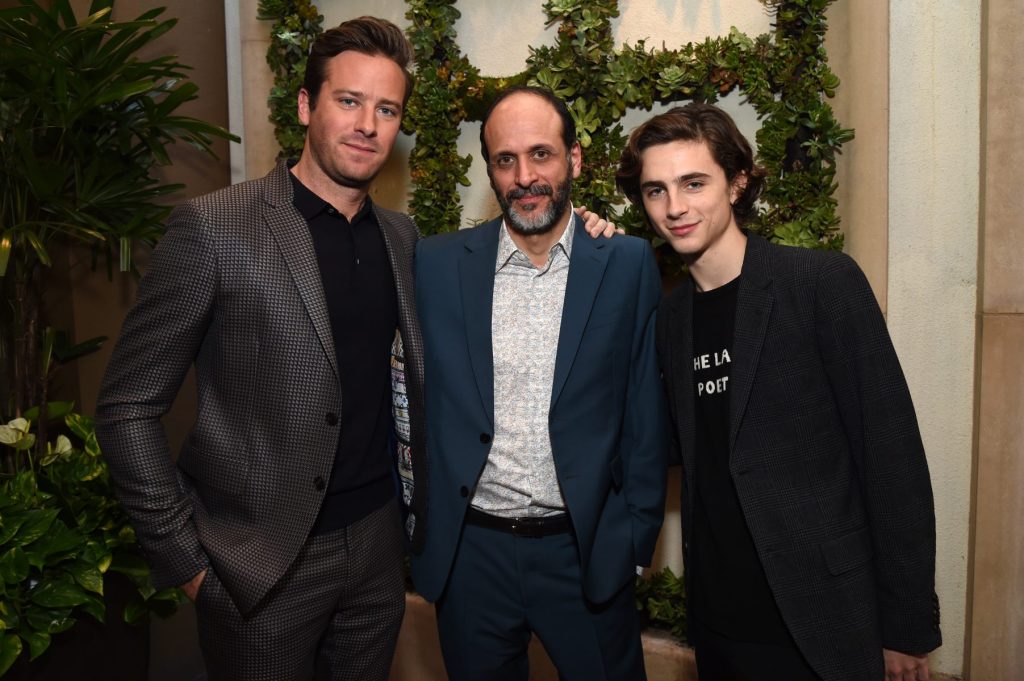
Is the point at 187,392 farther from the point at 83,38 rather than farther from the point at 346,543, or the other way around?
the point at 346,543

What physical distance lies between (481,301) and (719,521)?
79 cm

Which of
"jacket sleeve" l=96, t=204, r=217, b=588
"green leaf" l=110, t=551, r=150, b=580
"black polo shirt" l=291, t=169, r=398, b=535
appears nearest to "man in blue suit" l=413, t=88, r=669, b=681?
"black polo shirt" l=291, t=169, r=398, b=535

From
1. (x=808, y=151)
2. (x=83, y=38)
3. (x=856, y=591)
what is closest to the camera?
(x=856, y=591)

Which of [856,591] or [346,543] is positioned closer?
[856,591]

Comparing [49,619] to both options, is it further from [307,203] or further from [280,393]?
[307,203]

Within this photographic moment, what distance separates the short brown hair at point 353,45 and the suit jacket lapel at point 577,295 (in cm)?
60

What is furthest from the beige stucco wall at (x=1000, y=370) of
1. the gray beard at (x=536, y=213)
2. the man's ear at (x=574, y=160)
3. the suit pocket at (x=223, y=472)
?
the suit pocket at (x=223, y=472)

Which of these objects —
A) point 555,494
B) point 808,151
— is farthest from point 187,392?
point 808,151

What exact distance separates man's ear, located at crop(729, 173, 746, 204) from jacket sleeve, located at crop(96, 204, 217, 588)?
1.23 meters

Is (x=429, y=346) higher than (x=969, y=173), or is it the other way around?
(x=969, y=173)

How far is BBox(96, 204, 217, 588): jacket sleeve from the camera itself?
5.43 ft

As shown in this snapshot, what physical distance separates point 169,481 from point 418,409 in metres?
0.60

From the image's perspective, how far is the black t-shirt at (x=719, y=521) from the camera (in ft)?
5.46

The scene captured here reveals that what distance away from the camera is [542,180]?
77.9 inches
